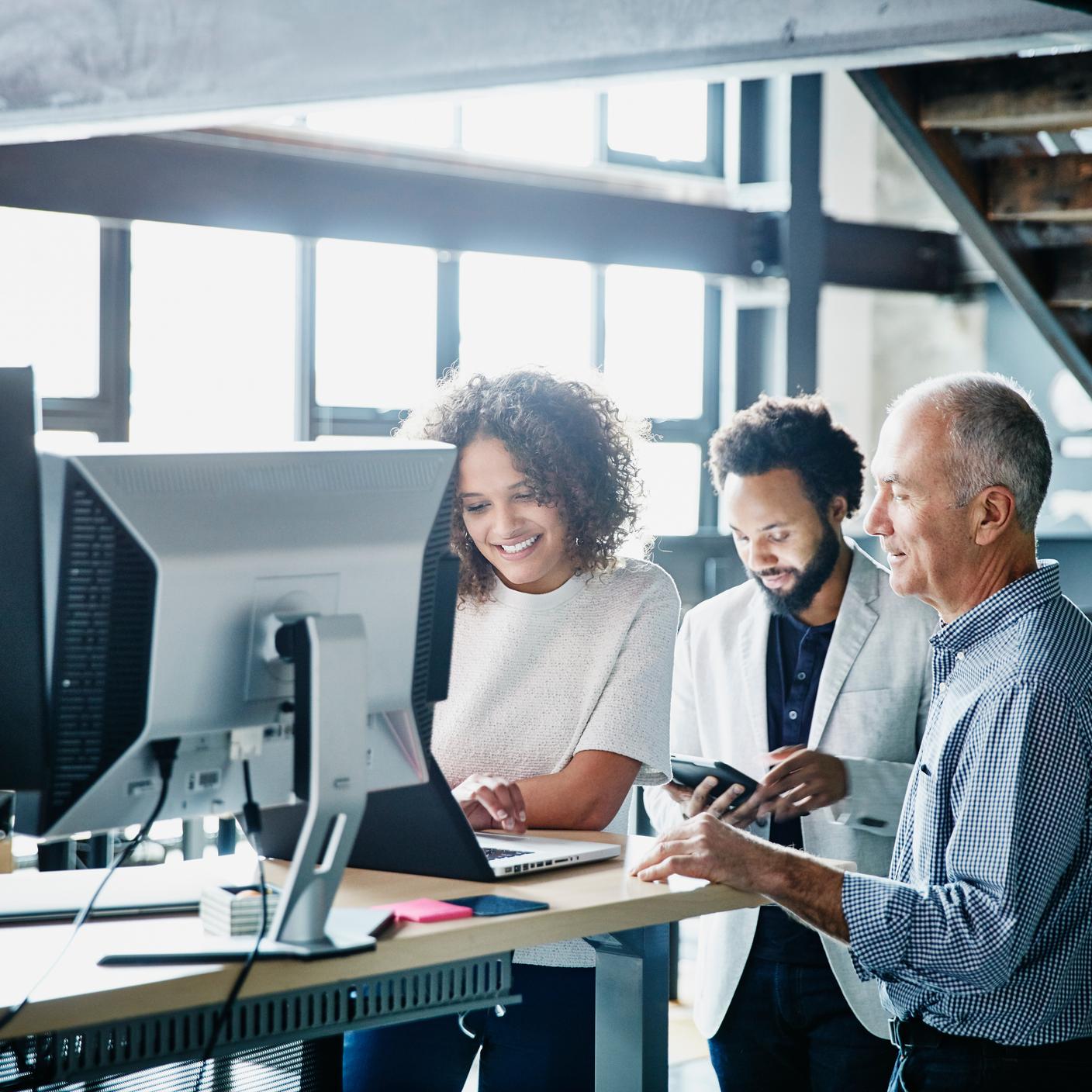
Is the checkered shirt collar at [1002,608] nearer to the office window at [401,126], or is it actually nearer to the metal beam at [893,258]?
the office window at [401,126]

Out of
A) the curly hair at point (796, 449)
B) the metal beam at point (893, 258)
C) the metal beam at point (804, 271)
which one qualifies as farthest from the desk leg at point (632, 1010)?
the metal beam at point (893, 258)

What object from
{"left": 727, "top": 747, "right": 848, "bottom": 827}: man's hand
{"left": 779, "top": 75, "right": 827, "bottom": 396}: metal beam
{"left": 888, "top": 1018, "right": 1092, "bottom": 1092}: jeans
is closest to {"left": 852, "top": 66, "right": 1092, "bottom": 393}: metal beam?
{"left": 779, "top": 75, "right": 827, "bottom": 396}: metal beam

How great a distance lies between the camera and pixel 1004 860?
1.42m

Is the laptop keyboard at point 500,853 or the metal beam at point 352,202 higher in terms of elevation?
the metal beam at point 352,202

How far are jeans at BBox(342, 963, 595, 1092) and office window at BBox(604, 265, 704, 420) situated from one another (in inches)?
213

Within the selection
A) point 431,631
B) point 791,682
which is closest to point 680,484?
point 791,682

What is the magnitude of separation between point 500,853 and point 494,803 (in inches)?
5.0

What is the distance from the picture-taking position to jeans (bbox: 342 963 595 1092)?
1.77m

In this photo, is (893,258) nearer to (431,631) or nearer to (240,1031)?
(431,631)

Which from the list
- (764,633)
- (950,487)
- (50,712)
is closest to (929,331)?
(764,633)

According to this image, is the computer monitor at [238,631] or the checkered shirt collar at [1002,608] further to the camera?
the checkered shirt collar at [1002,608]

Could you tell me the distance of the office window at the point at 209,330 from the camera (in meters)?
5.62

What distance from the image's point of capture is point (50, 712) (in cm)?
125

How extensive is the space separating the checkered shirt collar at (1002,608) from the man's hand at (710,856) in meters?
0.31
